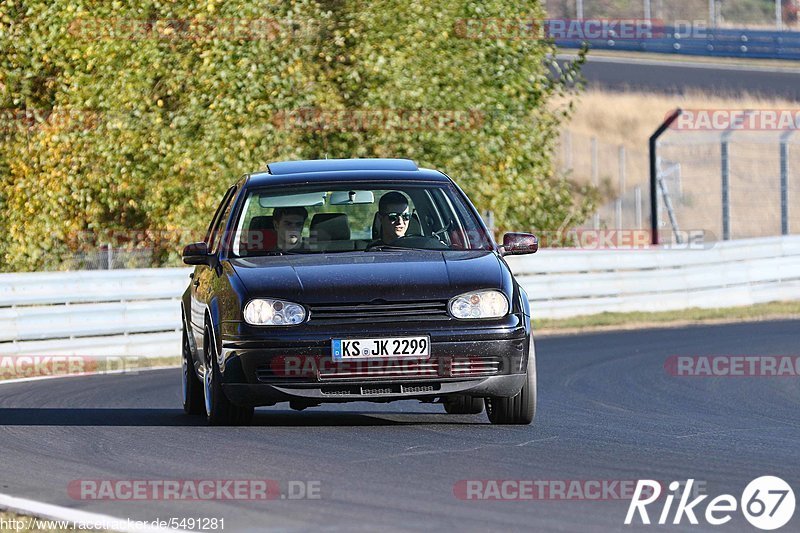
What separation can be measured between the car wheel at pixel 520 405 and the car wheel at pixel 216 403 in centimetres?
150

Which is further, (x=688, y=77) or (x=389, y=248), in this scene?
(x=688, y=77)

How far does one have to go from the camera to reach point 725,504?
22.2 ft

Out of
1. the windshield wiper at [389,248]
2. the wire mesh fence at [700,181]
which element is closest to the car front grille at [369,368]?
the windshield wiper at [389,248]

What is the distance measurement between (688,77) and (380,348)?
146ft

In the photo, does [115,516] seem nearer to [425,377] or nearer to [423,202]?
[425,377]

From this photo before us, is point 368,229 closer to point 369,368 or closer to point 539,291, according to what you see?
point 369,368

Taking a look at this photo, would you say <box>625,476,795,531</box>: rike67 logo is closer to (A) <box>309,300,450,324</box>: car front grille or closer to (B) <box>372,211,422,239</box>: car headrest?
(A) <box>309,300,450,324</box>: car front grille

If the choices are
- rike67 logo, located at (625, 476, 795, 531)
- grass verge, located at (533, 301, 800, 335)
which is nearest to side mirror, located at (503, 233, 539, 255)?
rike67 logo, located at (625, 476, 795, 531)

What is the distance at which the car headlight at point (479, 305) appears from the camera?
30.5 ft

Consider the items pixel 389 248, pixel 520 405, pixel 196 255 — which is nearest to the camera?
pixel 520 405

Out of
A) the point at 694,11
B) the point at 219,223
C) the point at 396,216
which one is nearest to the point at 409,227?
the point at 396,216

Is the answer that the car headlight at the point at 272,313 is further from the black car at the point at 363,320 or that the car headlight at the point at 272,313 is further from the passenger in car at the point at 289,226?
the passenger in car at the point at 289,226

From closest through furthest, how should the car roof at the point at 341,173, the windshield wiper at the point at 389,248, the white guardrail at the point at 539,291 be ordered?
the windshield wiper at the point at 389,248
the car roof at the point at 341,173
the white guardrail at the point at 539,291

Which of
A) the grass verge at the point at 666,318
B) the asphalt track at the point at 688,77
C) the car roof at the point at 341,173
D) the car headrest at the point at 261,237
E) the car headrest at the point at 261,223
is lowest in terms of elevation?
the grass verge at the point at 666,318
